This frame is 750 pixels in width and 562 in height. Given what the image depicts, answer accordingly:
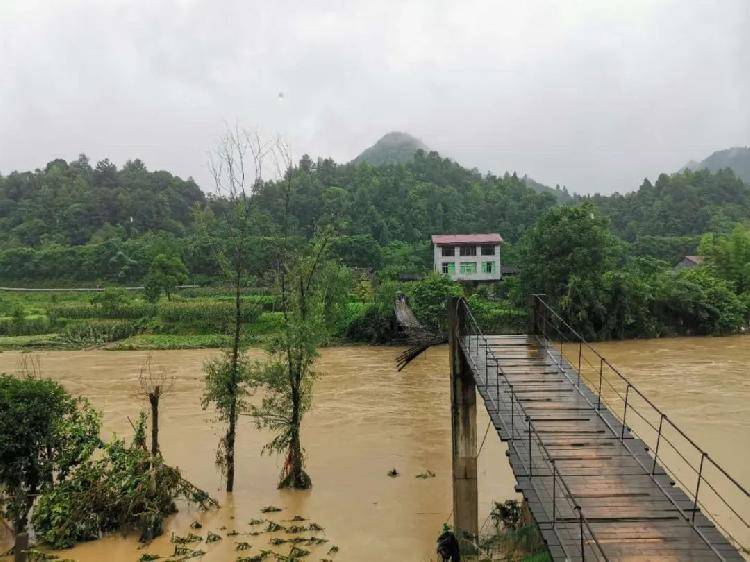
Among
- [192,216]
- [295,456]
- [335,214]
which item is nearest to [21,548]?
[295,456]

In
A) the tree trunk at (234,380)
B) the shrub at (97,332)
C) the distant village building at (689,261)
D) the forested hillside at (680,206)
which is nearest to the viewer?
the tree trunk at (234,380)

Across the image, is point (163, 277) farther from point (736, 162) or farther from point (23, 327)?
point (736, 162)

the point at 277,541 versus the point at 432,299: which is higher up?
the point at 432,299

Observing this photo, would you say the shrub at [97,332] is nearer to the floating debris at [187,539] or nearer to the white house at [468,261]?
the white house at [468,261]

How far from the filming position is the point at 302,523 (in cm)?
1184

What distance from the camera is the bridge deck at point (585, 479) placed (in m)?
5.93

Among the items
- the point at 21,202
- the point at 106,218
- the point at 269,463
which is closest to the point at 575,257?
the point at 269,463

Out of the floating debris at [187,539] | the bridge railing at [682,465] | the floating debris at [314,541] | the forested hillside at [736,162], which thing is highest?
the forested hillside at [736,162]

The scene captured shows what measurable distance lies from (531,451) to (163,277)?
138 feet

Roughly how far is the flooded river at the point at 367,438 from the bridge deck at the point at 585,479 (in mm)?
3505

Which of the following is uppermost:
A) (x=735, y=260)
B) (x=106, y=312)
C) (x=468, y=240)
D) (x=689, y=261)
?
(x=468, y=240)

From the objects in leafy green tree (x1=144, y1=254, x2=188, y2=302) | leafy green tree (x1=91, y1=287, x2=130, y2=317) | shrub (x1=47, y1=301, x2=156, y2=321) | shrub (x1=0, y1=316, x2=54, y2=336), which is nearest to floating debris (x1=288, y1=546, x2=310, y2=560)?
shrub (x1=47, y1=301, x2=156, y2=321)

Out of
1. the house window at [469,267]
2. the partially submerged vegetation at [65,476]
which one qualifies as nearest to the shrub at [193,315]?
the house window at [469,267]

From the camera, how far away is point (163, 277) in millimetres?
46188
